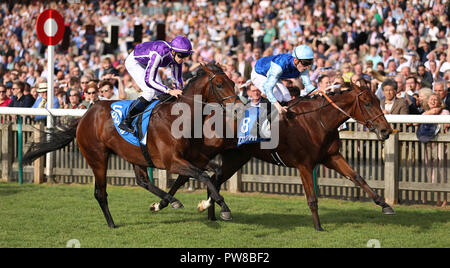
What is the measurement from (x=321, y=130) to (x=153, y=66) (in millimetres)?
Answer: 1851

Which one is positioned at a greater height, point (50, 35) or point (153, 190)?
point (50, 35)

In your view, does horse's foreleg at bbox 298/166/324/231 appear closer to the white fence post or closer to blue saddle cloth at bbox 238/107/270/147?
blue saddle cloth at bbox 238/107/270/147

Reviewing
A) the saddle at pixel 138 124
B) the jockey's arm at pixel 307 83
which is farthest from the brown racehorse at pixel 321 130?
the saddle at pixel 138 124

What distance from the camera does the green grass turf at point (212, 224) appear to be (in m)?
6.66

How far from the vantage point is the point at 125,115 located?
759 cm

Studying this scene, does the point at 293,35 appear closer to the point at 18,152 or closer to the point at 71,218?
the point at 18,152

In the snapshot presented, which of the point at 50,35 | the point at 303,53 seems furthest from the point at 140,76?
the point at 50,35

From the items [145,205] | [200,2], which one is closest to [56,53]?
[200,2]

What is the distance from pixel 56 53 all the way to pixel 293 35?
23.6ft

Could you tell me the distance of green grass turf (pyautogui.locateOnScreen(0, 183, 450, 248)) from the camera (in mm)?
6664

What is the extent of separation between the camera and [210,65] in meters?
7.24

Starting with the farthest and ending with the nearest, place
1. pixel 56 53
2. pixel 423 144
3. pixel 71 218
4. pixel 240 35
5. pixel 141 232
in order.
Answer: pixel 56 53, pixel 240 35, pixel 423 144, pixel 71 218, pixel 141 232

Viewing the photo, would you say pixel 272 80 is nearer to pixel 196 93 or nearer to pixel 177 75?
pixel 196 93

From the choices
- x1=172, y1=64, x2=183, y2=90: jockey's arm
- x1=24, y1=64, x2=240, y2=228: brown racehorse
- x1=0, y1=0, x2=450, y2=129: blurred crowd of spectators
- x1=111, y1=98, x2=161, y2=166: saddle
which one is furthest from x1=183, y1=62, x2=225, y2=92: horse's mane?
x1=0, y1=0, x2=450, y2=129: blurred crowd of spectators
